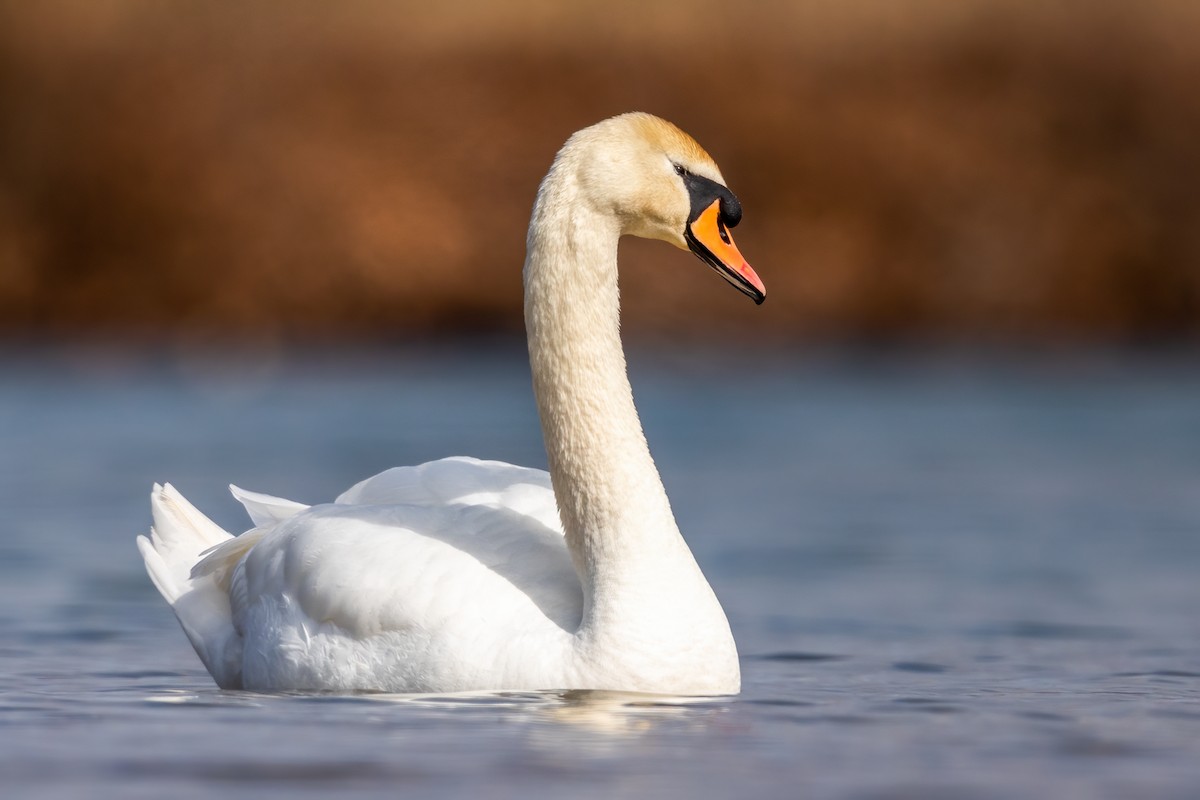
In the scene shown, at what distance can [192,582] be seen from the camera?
7.37 meters

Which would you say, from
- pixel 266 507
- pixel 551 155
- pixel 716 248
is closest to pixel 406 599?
pixel 266 507

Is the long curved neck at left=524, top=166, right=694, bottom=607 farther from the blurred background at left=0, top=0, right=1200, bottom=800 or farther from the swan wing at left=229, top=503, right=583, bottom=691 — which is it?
the blurred background at left=0, top=0, right=1200, bottom=800

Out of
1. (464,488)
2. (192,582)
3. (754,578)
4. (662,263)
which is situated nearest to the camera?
(464,488)

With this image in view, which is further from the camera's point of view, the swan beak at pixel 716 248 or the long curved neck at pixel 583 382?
the swan beak at pixel 716 248

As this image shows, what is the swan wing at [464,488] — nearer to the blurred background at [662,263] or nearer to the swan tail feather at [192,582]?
the swan tail feather at [192,582]

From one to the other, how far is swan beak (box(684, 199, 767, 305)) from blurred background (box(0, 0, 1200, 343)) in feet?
49.2

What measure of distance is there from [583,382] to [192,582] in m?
1.54

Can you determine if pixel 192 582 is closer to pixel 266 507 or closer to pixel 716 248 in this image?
pixel 266 507

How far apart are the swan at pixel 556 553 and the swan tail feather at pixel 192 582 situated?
17mm

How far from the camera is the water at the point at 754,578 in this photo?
5.34m

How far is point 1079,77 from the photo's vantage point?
78.3 ft

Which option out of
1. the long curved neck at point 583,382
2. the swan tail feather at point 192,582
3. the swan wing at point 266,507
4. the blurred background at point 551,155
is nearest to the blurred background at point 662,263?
the blurred background at point 551,155

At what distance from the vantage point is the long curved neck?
654cm

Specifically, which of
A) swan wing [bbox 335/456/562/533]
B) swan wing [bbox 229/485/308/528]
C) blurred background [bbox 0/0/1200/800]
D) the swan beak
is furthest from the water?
the swan beak
